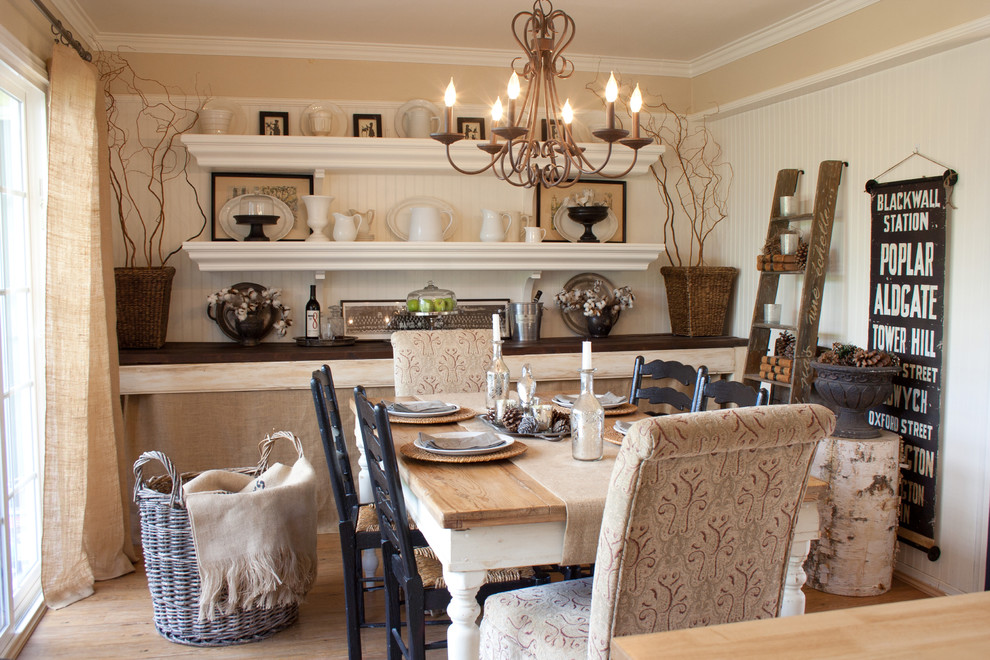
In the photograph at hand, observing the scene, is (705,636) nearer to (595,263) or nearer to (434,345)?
(434,345)

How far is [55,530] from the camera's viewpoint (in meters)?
2.87

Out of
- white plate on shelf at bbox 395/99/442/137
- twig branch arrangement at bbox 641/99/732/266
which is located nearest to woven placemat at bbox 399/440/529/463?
white plate on shelf at bbox 395/99/442/137

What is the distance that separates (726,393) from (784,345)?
135 centimetres

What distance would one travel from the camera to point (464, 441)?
217cm

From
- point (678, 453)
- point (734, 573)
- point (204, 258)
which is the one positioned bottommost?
point (734, 573)

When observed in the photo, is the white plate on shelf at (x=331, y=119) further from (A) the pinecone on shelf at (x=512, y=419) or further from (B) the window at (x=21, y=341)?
(A) the pinecone on shelf at (x=512, y=419)

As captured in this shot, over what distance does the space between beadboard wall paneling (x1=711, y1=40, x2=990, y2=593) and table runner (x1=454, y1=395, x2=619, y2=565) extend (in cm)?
152

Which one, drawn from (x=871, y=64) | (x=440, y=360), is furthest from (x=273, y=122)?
(x=871, y=64)

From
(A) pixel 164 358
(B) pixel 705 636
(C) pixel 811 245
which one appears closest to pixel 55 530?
(A) pixel 164 358

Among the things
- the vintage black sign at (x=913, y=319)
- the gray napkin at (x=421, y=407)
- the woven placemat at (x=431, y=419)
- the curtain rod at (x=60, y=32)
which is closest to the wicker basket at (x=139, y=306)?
the curtain rod at (x=60, y=32)

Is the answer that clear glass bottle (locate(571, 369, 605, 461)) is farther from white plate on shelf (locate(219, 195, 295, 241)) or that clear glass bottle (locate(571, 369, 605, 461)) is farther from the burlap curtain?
white plate on shelf (locate(219, 195, 295, 241))

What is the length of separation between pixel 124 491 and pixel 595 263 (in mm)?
2409

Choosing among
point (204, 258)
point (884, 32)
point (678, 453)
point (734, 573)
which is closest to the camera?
point (678, 453)

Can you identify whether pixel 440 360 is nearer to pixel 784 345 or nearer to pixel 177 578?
pixel 177 578
